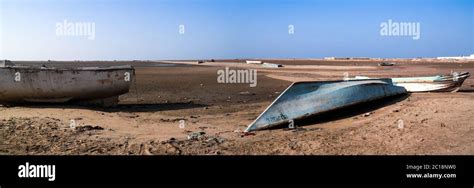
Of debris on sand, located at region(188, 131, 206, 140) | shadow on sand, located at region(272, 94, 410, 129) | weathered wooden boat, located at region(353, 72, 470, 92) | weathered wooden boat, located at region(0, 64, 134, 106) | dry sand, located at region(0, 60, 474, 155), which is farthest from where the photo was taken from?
weathered wooden boat, located at region(353, 72, 470, 92)

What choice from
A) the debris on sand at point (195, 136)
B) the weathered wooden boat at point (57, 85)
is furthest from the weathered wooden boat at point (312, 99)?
the weathered wooden boat at point (57, 85)

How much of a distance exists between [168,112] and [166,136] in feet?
13.5

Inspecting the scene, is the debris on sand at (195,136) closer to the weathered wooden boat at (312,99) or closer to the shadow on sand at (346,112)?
the weathered wooden boat at (312,99)

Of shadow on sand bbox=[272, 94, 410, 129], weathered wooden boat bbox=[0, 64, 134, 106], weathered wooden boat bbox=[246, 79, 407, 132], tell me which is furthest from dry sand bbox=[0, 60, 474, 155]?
weathered wooden boat bbox=[0, 64, 134, 106]

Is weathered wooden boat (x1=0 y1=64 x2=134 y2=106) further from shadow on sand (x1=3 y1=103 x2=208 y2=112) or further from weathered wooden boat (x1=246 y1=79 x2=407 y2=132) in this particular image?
weathered wooden boat (x1=246 y1=79 x2=407 y2=132)

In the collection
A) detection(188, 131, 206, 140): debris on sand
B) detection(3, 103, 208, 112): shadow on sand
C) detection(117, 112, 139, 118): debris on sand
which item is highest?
detection(3, 103, 208, 112): shadow on sand

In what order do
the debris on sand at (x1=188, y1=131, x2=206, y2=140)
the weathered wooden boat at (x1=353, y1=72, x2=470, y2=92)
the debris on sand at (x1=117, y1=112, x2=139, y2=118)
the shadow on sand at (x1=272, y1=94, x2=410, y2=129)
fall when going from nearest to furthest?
the debris on sand at (x1=188, y1=131, x2=206, y2=140) → the shadow on sand at (x1=272, y1=94, x2=410, y2=129) → the debris on sand at (x1=117, y1=112, x2=139, y2=118) → the weathered wooden boat at (x1=353, y1=72, x2=470, y2=92)

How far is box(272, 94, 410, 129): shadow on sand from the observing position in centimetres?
948

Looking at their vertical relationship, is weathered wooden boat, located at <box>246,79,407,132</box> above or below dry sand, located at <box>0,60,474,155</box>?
above

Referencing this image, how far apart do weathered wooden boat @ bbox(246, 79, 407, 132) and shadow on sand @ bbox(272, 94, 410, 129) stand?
0.09 metres

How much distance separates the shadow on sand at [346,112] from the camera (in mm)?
9484

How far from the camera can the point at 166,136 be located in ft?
27.9

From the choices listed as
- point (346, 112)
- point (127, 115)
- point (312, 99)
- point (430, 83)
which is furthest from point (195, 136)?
point (430, 83)
